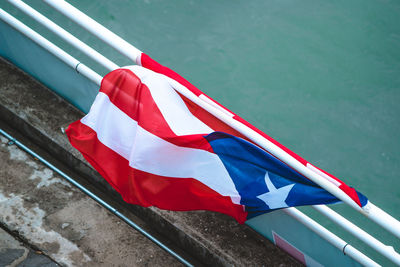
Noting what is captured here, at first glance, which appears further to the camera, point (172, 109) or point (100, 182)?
point (100, 182)

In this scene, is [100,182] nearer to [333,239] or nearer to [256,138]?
[256,138]

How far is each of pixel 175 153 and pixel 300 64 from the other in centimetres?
372

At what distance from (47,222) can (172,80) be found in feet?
4.91

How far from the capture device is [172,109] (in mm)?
3420

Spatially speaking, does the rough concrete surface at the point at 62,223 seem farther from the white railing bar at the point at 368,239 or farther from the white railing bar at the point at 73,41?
the white railing bar at the point at 368,239

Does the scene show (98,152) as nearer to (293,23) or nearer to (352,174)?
(352,174)

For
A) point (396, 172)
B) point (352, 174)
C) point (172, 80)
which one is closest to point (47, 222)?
point (172, 80)

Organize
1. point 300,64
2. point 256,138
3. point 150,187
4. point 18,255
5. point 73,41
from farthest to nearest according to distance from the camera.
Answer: point 300,64, point 73,41, point 18,255, point 150,187, point 256,138

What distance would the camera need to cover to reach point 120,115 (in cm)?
351

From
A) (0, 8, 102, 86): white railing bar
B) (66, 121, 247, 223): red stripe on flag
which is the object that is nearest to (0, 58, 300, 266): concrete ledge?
(66, 121, 247, 223): red stripe on flag

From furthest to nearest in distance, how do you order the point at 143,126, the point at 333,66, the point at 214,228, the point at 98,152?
the point at 333,66 < the point at 214,228 < the point at 98,152 < the point at 143,126

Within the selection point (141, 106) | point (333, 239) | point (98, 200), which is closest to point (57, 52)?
point (141, 106)

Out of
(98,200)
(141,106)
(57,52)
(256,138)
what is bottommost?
(98,200)

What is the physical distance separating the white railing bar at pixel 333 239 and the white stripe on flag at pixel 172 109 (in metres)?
0.80
